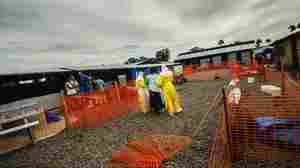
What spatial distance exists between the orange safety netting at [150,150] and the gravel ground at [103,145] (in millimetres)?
188

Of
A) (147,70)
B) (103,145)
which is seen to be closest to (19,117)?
(103,145)

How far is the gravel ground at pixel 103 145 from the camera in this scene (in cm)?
314

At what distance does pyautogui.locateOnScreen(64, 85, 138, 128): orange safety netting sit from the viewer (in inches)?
217

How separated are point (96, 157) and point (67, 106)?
304 cm

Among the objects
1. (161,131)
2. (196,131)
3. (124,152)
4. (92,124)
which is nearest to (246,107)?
(196,131)

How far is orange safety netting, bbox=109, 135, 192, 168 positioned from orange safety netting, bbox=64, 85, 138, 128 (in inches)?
94.3

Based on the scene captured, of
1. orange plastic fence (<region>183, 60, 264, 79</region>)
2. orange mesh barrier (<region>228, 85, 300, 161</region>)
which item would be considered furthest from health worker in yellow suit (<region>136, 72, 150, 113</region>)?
orange plastic fence (<region>183, 60, 264, 79</region>)

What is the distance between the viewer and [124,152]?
134 inches

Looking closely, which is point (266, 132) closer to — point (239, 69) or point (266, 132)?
point (266, 132)

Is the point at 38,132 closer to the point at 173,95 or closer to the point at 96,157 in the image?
the point at 96,157

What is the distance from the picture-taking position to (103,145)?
3.94 metres

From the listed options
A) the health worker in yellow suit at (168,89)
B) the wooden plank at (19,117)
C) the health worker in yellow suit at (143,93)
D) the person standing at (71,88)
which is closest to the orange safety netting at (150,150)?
the health worker in yellow suit at (168,89)

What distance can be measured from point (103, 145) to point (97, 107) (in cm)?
214

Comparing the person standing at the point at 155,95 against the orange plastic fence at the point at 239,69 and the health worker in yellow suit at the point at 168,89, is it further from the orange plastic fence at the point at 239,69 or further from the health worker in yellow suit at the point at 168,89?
the orange plastic fence at the point at 239,69
